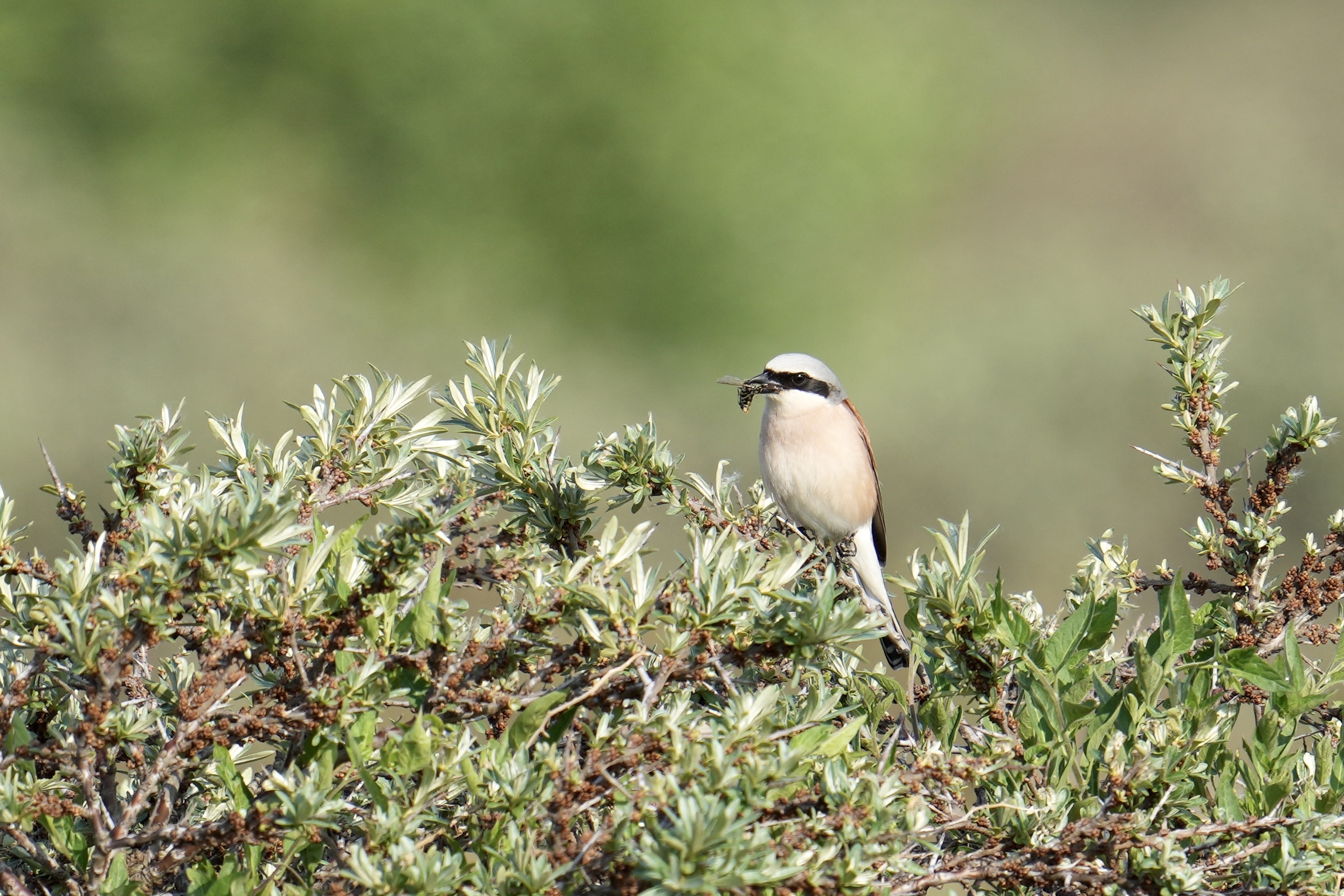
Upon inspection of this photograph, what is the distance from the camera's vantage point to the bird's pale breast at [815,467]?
492cm

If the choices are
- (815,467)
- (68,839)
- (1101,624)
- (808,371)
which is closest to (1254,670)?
(1101,624)

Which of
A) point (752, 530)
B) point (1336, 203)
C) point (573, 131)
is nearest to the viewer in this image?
point (752, 530)

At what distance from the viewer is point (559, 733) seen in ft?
6.14

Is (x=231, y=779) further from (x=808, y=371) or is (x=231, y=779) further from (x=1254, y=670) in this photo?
(x=808, y=371)

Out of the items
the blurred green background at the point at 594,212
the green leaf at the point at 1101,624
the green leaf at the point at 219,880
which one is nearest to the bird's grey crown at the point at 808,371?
the green leaf at the point at 1101,624

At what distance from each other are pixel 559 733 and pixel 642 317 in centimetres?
1345

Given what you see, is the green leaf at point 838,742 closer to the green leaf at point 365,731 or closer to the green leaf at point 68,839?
the green leaf at point 365,731

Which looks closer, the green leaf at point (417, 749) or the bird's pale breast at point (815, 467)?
the green leaf at point (417, 749)

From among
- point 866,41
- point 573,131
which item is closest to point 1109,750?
point 573,131

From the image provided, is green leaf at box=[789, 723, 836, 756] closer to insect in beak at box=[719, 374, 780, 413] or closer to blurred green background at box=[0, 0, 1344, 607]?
insect in beak at box=[719, 374, 780, 413]

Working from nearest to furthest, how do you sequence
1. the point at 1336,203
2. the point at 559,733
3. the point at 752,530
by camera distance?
the point at 559,733 < the point at 752,530 < the point at 1336,203

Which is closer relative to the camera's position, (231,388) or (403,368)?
(231,388)

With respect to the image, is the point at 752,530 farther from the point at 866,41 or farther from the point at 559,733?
the point at 866,41

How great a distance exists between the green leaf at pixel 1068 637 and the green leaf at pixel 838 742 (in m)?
0.49
